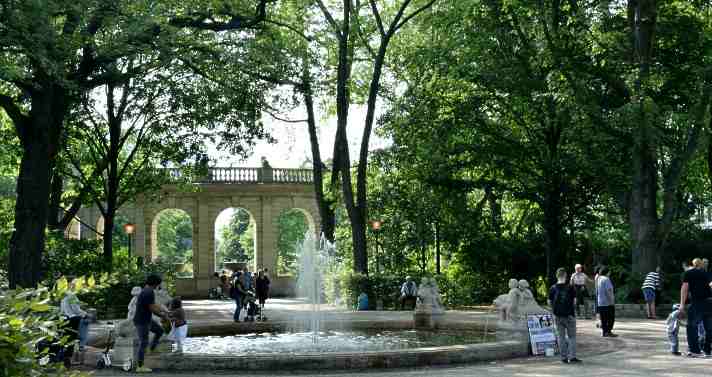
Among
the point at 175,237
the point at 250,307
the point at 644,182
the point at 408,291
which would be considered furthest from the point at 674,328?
the point at 175,237

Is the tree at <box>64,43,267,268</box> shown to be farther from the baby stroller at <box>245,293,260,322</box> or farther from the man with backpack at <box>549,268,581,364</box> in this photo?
the man with backpack at <box>549,268,581,364</box>

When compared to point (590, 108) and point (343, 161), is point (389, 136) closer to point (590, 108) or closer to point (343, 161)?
point (343, 161)

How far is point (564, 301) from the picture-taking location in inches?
531

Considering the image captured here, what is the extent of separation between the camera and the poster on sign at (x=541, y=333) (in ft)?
48.4

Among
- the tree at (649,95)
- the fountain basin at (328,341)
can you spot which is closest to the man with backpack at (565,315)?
the fountain basin at (328,341)

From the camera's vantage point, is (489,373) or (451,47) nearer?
(489,373)

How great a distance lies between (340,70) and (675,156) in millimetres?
12029

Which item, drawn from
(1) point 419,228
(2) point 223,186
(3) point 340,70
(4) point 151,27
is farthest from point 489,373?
(2) point 223,186

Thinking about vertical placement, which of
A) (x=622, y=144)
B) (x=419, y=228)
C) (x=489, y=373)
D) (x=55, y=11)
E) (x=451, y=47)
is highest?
(x=451, y=47)

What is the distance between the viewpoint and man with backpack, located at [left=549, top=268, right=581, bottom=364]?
13.5m

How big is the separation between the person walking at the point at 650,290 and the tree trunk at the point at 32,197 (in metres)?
16.0

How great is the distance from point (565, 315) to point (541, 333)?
1.41 meters

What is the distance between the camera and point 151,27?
18.7m

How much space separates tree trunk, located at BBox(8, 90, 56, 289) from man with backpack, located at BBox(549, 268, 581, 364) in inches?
474
